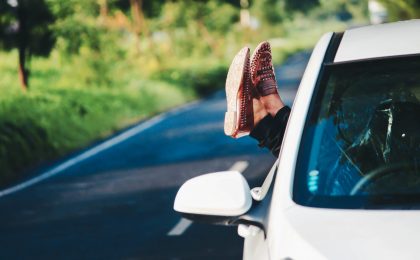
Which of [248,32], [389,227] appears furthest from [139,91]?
[248,32]

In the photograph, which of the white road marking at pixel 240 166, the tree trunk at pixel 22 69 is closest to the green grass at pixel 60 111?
the tree trunk at pixel 22 69

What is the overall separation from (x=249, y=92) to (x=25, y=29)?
20153 millimetres

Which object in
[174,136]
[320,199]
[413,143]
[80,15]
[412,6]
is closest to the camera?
[320,199]

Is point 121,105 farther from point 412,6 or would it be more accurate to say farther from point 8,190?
point 8,190

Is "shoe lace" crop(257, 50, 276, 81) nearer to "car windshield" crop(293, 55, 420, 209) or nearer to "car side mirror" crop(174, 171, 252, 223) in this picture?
"car windshield" crop(293, 55, 420, 209)

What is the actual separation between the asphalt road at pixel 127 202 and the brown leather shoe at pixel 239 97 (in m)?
3.42

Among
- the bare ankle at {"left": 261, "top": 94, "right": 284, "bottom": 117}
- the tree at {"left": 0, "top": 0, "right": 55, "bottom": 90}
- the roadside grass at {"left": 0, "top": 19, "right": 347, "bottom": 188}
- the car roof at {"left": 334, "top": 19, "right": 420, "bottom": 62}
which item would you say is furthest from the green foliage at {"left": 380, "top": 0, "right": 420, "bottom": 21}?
the car roof at {"left": 334, "top": 19, "right": 420, "bottom": 62}

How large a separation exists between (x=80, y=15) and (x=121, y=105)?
565 cm

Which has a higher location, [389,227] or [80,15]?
[389,227]

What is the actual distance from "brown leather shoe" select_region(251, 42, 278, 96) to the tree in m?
18.7

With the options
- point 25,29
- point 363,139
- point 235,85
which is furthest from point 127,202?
point 25,29

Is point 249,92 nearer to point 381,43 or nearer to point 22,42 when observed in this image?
point 381,43

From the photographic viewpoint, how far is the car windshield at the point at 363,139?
315cm

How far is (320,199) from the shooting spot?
311cm
